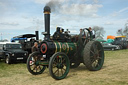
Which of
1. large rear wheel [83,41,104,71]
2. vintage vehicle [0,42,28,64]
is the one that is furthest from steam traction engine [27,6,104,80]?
vintage vehicle [0,42,28,64]

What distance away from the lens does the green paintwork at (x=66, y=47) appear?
244 inches

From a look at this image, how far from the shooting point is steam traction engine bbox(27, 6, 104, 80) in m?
5.88

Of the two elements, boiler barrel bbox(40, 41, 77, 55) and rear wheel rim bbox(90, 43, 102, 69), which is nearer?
boiler barrel bbox(40, 41, 77, 55)

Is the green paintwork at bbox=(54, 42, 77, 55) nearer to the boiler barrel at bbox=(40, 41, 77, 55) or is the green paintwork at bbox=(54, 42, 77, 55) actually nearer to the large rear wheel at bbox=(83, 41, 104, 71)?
the boiler barrel at bbox=(40, 41, 77, 55)

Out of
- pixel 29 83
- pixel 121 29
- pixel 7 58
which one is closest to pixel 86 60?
pixel 29 83

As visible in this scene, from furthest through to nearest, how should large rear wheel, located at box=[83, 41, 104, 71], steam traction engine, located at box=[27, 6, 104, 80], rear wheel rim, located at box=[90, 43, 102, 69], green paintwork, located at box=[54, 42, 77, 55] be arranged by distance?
rear wheel rim, located at box=[90, 43, 102, 69] → large rear wheel, located at box=[83, 41, 104, 71] → green paintwork, located at box=[54, 42, 77, 55] → steam traction engine, located at box=[27, 6, 104, 80]

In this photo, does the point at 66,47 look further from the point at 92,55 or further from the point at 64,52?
the point at 92,55

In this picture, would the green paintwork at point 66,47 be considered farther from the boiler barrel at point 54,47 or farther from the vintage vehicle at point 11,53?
the vintage vehicle at point 11,53

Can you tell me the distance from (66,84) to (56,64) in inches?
37.8

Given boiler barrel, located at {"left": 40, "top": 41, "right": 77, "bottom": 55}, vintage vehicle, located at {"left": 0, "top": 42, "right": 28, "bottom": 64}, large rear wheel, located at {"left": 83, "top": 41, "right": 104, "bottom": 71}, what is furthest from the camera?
vintage vehicle, located at {"left": 0, "top": 42, "right": 28, "bottom": 64}

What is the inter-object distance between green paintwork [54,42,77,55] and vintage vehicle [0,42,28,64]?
16.6 ft

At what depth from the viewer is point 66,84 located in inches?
196

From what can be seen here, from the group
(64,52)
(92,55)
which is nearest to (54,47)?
(64,52)

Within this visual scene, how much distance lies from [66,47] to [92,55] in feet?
4.56
